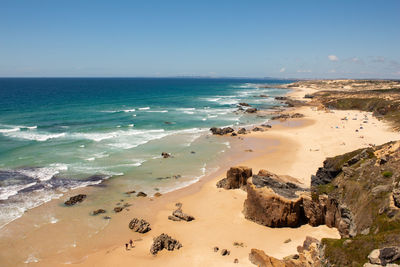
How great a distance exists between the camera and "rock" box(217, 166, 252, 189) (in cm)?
2525

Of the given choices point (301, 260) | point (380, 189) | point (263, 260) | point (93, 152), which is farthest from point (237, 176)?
point (93, 152)

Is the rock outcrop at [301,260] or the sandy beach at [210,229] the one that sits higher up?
the rock outcrop at [301,260]

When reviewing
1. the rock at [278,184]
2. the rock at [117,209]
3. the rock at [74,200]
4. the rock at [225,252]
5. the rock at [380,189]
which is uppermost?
Result: the rock at [380,189]

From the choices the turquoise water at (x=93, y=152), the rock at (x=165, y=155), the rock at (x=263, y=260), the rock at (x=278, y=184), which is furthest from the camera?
the rock at (x=165, y=155)

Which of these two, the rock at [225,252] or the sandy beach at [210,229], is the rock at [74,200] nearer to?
the sandy beach at [210,229]

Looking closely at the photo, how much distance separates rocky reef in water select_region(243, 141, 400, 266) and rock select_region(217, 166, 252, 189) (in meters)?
2.73

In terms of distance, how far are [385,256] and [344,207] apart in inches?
272

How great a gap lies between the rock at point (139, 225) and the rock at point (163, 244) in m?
2.33

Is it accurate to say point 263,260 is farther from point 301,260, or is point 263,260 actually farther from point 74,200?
point 74,200

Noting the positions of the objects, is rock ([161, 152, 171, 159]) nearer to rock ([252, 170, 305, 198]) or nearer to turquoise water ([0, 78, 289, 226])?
turquoise water ([0, 78, 289, 226])

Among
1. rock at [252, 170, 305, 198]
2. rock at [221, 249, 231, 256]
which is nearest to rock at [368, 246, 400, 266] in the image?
rock at [221, 249, 231, 256]

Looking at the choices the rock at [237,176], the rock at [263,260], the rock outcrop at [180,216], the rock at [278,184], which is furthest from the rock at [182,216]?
the rock at [263,260]

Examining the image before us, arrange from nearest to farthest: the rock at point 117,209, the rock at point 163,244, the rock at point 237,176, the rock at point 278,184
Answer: the rock at point 163,244
the rock at point 278,184
the rock at point 117,209
the rock at point 237,176

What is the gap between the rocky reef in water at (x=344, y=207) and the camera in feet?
35.7
